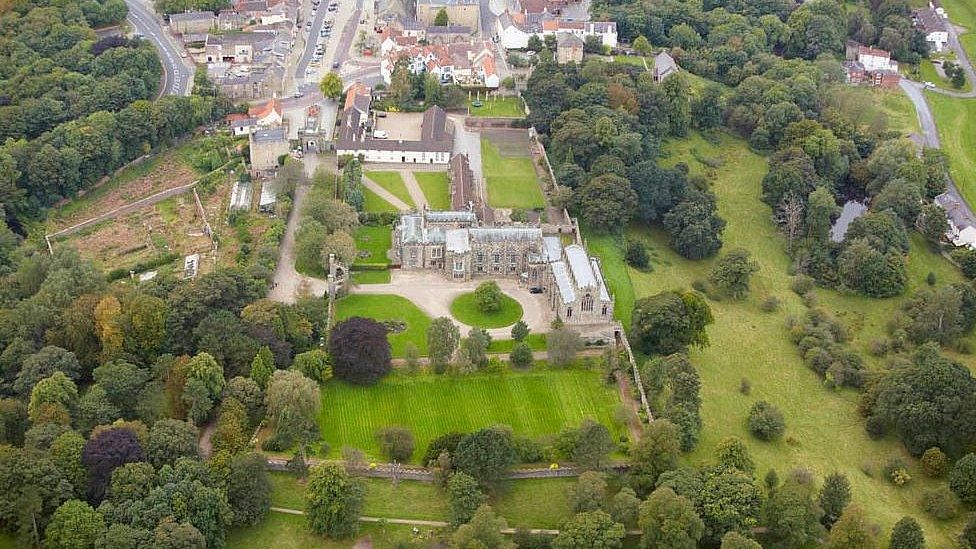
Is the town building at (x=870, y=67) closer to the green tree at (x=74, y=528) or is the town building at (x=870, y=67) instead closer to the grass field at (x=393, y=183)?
the grass field at (x=393, y=183)

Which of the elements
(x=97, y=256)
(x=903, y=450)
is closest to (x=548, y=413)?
(x=903, y=450)

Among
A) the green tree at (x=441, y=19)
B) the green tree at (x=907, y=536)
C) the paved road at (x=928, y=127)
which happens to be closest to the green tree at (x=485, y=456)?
the green tree at (x=907, y=536)

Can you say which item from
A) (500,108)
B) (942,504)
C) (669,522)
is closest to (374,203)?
(500,108)

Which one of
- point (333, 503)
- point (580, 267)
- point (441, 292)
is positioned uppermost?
point (580, 267)

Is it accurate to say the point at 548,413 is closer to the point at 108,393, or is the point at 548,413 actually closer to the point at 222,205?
the point at 108,393

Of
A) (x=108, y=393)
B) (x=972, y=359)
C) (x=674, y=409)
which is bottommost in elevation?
(x=972, y=359)

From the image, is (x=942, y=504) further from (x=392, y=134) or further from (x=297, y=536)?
(x=392, y=134)
